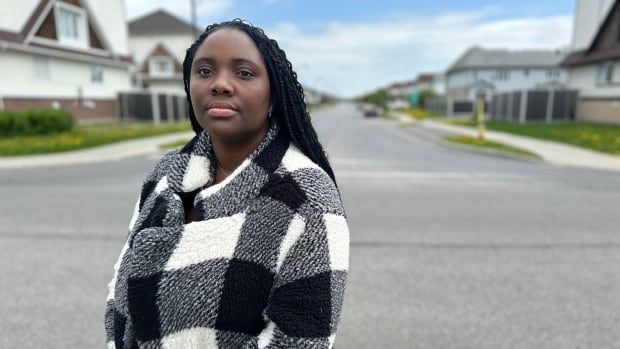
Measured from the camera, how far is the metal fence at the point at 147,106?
90.8ft

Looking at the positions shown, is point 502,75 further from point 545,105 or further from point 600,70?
point 545,105

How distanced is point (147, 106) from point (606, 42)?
91.5 ft

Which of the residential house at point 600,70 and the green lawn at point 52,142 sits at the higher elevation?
the residential house at point 600,70

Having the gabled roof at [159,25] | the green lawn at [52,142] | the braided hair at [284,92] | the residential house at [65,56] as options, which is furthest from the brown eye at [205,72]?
the gabled roof at [159,25]

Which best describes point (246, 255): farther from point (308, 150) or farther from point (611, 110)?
point (611, 110)

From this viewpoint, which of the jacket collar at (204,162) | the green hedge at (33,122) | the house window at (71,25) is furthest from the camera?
the house window at (71,25)

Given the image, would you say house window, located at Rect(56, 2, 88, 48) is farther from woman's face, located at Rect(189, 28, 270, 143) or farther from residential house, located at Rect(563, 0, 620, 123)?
residential house, located at Rect(563, 0, 620, 123)

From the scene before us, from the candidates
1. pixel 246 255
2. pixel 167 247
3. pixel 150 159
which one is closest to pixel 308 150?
pixel 246 255

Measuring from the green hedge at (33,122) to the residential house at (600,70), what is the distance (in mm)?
26530

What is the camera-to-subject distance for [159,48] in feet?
145

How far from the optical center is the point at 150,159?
40.2 feet

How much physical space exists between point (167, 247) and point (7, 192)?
8.42 m

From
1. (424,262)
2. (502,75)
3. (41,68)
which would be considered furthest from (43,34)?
(502,75)

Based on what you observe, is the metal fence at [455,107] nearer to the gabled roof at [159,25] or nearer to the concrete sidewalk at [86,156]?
the gabled roof at [159,25]
